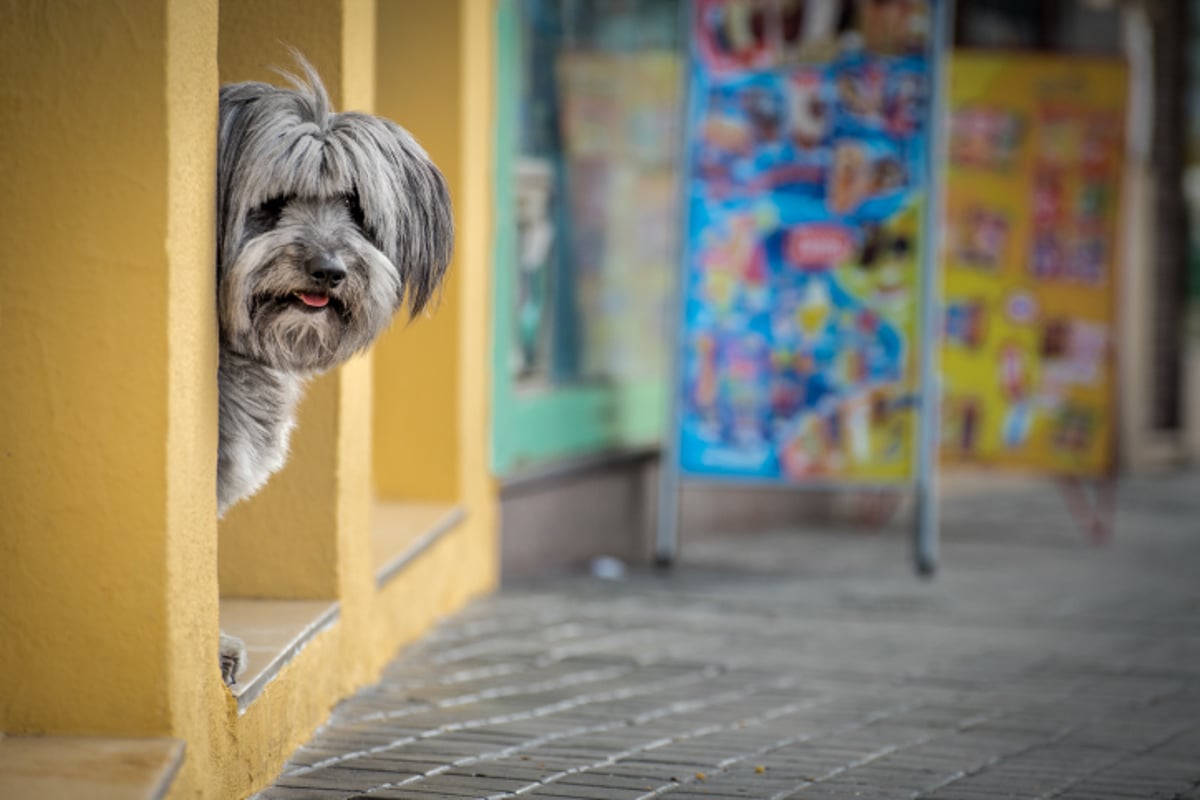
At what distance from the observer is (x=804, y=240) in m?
6.87

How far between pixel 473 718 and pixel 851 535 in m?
4.25

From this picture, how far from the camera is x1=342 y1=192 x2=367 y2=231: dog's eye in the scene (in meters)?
3.38

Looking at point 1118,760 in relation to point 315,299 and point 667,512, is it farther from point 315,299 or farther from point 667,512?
point 667,512

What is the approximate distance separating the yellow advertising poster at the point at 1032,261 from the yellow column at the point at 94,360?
5.52m

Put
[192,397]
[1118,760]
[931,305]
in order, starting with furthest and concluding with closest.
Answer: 1. [931,305]
2. [1118,760]
3. [192,397]

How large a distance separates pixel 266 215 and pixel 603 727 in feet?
5.18

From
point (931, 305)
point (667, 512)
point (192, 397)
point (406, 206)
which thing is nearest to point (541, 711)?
point (406, 206)

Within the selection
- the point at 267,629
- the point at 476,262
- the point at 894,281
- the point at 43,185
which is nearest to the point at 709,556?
the point at 894,281

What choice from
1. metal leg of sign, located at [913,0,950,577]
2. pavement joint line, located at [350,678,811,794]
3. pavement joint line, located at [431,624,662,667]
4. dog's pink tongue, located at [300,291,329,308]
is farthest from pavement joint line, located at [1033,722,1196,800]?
metal leg of sign, located at [913,0,950,577]

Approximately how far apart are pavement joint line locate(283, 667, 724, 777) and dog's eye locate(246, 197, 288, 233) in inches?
45.9

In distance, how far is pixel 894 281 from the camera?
6.86 m

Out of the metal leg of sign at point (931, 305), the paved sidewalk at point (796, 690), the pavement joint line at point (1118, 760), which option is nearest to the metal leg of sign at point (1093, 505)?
the paved sidewalk at point (796, 690)

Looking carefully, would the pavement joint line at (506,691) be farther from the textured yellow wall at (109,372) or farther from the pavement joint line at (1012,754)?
the pavement joint line at (1012,754)

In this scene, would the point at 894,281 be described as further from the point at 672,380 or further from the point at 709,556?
the point at 709,556
